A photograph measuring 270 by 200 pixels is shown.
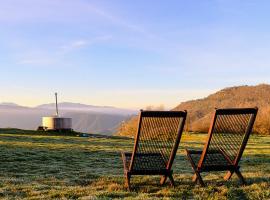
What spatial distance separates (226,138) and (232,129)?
2.27 feet

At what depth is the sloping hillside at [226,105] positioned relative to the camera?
4131cm

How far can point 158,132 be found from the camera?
389 inches

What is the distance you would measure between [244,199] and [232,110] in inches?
76.1

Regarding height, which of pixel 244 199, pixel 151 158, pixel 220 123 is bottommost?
pixel 244 199

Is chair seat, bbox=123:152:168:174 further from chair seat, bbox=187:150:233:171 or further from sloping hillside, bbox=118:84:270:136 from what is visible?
sloping hillside, bbox=118:84:270:136

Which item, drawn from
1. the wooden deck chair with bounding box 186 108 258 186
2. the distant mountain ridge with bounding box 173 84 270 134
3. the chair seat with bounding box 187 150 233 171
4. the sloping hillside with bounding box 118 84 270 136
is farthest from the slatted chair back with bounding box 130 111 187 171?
the distant mountain ridge with bounding box 173 84 270 134

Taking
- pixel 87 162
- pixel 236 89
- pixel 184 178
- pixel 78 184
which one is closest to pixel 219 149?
pixel 184 178

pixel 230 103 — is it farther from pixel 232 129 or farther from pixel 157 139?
pixel 157 139

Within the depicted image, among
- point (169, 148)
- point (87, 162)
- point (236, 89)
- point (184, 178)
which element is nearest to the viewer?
point (169, 148)

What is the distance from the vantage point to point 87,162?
16.9 m

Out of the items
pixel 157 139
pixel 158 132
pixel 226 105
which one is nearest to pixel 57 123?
pixel 226 105

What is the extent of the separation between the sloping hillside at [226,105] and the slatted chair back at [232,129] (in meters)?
20.0

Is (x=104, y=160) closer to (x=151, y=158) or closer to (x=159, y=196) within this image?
(x=151, y=158)

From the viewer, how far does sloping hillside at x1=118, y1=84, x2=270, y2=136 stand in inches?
1626
